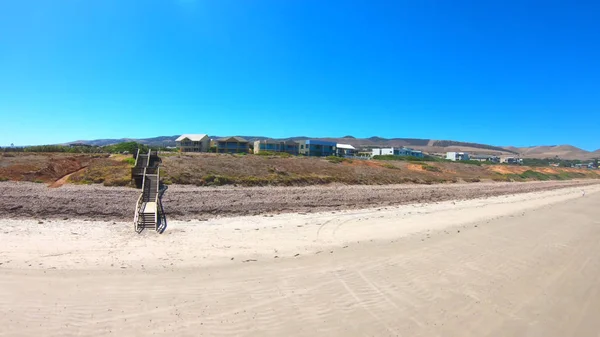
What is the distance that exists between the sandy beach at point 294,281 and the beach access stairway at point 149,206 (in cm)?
77

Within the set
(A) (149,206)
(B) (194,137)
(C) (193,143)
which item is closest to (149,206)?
(A) (149,206)

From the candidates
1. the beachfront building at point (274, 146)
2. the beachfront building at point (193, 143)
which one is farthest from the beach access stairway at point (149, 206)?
the beachfront building at point (274, 146)

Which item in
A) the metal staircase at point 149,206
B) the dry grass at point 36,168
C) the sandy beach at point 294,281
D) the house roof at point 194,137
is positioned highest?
the house roof at point 194,137

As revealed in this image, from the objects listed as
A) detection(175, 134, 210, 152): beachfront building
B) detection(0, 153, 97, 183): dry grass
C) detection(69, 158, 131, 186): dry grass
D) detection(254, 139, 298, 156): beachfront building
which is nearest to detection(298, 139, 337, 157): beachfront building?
detection(254, 139, 298, 156): beachfront building

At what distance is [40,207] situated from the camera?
53.6ft

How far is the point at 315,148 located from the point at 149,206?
210 feet

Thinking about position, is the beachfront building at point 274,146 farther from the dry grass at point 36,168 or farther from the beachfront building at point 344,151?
the dry grass at point 36,168

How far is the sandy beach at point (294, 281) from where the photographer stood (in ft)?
20.1

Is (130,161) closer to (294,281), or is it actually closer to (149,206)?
(149,206)

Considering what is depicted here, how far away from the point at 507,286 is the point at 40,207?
69.6 ft

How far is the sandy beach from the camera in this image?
20.1ft

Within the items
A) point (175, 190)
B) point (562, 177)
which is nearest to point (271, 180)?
point (175, 190)

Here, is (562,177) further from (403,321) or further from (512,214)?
(403,321)

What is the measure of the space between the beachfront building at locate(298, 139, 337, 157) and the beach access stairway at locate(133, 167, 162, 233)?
55.5m
